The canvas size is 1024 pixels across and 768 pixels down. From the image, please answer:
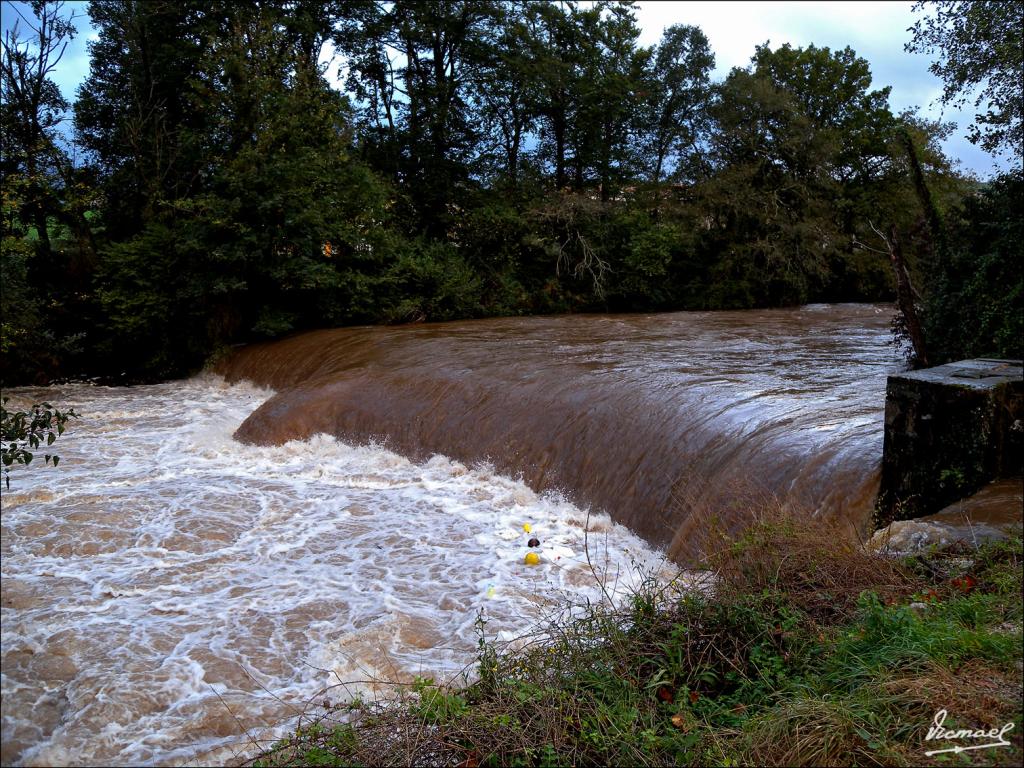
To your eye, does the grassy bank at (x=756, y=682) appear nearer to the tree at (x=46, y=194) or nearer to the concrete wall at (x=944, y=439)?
the concrete wall at (x=944, y=439)

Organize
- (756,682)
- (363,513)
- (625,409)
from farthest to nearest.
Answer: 1. (625,409)
2. (363,513)
3. (756,682)

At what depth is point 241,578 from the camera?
5742 millimetres

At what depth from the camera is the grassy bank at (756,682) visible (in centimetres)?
294

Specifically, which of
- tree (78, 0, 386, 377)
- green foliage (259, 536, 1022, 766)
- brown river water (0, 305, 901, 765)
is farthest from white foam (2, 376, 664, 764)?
tree (78, 0, 386, 377)

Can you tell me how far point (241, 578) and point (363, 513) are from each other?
1.81 meters

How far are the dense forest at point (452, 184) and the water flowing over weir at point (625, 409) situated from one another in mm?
2267

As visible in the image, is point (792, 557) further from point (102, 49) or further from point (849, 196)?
point (849, 196)

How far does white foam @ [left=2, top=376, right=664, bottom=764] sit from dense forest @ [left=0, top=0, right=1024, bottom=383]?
15.6ft

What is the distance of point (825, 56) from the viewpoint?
2569cm

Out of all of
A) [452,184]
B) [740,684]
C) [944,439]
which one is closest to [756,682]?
[740,684]

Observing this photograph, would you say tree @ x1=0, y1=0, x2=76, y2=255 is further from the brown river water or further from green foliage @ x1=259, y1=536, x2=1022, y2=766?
green foliage @ x1=259, y1=536, x2=1022, y2=766

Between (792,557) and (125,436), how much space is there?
9.28 meters

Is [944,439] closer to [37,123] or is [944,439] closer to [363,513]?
[363,513]

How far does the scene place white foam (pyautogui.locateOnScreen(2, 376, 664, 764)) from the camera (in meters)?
3.67
